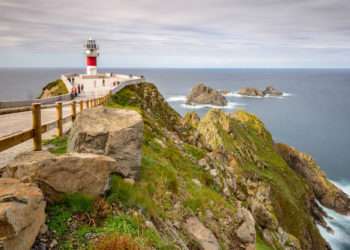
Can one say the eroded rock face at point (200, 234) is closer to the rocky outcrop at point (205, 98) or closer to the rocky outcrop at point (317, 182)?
the rocky outcrop at point (317, 182)

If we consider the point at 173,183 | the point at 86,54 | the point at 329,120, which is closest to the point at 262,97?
the point at 329,120

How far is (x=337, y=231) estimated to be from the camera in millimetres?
44969

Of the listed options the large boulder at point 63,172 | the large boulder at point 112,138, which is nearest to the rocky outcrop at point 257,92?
the large boulder at point 112,138

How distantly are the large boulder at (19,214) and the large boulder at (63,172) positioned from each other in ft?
2.15

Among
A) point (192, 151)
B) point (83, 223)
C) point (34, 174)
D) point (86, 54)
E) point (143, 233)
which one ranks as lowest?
point (192, 151)

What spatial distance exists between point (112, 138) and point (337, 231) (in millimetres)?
47373

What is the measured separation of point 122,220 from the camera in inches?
276

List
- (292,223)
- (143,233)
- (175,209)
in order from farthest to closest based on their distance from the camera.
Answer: (292,223), (175,209), (143,233)

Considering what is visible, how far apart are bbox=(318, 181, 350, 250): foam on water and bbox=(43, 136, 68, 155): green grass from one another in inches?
1653

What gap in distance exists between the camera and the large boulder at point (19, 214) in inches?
187

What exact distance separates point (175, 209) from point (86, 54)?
8221 centimetres

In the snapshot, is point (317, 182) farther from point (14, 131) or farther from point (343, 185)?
point (14, 131)

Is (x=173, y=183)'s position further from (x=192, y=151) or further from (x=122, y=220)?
(x=192, y=151)

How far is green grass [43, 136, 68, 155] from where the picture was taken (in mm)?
11690
